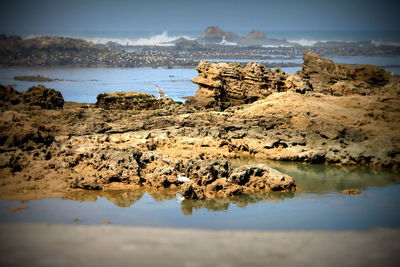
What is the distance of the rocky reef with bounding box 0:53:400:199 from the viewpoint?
9711 mm

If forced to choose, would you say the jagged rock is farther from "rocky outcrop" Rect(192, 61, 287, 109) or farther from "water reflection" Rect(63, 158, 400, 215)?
"rocky outcrop" Rect(192, 61, 287, 109)

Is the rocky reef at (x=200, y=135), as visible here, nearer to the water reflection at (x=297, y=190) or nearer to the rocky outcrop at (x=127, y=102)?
the rocky outcrop at (x=127, y=102)

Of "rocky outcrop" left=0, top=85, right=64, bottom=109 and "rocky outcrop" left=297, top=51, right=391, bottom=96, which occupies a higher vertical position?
"rocky outcrop" left=297, top=51, right=391, bottom=96

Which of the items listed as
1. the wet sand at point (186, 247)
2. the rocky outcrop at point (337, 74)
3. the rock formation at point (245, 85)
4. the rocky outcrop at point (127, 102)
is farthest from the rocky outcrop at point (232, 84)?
the wet sand at point (186, 247)

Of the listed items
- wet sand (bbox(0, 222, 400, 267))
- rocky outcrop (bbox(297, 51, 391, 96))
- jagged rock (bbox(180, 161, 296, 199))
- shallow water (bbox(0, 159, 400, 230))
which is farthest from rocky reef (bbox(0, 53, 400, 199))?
wet sand (bbox(0, 222, 400, 267))

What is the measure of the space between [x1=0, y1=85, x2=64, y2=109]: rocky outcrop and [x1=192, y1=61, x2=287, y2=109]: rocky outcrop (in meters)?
5.98

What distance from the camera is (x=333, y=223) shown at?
7594 millimetres

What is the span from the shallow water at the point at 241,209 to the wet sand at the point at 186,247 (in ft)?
2.28

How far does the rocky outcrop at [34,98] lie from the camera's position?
56.0 feet

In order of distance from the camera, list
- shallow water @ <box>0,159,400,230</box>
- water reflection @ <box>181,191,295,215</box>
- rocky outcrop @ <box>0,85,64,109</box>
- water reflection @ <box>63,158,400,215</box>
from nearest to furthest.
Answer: shallow water @ <box>0,159,400,230</box> → water reflection @ <box>181,191,295,215</box> → water reflection @ <box>63,158,400,215</box> → rocky outcrop @ <box>0,85,64,109</box>

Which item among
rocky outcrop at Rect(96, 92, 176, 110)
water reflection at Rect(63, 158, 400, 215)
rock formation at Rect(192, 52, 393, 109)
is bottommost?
water reflection at Rect(63, 158, 400, 215)

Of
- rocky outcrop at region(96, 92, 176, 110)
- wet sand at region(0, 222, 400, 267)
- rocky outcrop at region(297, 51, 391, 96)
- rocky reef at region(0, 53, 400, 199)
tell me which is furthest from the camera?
rocky outcrop at region(297, 51, 391, 96)

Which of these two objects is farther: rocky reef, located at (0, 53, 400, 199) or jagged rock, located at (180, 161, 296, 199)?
rocky reef, located at (0, 53, 400, 199)

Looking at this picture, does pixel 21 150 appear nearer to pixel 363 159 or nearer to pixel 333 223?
pixel 333 223
